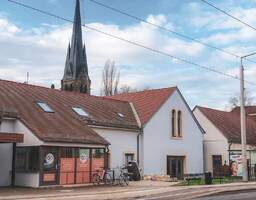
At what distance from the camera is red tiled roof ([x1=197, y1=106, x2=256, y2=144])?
48.5 m

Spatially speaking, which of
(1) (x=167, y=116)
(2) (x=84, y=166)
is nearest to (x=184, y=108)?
(1) (x=167, y=116)

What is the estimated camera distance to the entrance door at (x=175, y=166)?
134ft

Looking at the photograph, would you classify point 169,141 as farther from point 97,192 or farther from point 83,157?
point 97,192

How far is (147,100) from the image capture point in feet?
140

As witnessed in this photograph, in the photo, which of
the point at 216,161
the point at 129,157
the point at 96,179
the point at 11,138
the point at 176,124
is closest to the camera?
the point at 11,138

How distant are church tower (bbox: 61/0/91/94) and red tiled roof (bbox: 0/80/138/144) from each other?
3959 cm

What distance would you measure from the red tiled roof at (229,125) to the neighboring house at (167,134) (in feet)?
14.7

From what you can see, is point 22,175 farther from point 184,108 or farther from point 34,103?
point 184,108

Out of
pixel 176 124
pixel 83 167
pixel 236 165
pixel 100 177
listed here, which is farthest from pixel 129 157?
pixel 236 165

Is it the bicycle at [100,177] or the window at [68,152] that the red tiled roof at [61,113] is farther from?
the bicycle at [100,177]

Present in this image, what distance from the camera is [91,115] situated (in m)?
34.8

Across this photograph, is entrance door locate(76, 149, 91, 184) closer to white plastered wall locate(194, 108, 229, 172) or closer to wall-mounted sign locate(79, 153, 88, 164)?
wall-mounted sign locate(79, 153, 88, 164)

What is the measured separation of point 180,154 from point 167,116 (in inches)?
139

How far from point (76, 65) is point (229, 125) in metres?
37.1
